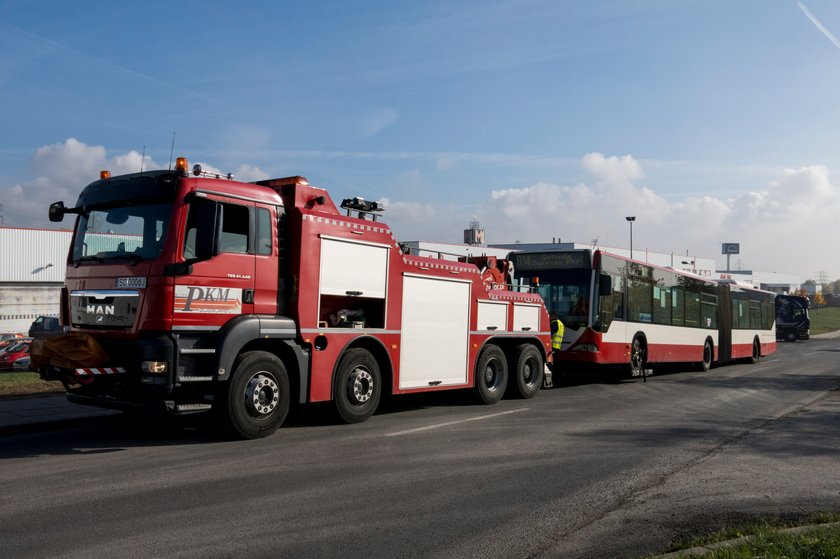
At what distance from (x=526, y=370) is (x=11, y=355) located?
23144 mm

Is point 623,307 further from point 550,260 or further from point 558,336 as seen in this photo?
point 558,336

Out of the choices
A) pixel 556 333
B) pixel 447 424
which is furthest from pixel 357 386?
pixel 556 333

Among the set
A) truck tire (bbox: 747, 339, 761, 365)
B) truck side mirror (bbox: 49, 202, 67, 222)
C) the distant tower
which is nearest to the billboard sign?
the distant tower

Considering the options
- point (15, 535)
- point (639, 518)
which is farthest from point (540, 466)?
point (15, 535)

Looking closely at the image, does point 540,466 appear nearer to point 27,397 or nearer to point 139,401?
point 139,401

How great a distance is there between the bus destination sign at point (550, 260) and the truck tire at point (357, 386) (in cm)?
773

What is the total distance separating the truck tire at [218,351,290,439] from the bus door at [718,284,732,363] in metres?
19.7

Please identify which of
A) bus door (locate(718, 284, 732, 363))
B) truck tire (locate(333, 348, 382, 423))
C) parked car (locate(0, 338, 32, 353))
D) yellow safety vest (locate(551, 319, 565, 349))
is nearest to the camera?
truck tire (locate(333, 348, 382, 423))

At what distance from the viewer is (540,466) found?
784 cm

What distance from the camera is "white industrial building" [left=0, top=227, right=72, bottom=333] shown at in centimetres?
4941

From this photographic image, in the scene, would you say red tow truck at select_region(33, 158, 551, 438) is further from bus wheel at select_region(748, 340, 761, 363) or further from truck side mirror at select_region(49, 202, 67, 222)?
bus wheel at select_region(748, 340, 761, 363)

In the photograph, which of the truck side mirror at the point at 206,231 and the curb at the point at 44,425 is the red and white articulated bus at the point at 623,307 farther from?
the curb at the point at 44,425

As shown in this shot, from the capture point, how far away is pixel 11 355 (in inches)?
1115

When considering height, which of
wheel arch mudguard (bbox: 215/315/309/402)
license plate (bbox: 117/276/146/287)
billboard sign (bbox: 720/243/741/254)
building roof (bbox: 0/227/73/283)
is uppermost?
billboard sign (bbox: 720/243/741/254)
